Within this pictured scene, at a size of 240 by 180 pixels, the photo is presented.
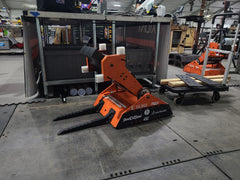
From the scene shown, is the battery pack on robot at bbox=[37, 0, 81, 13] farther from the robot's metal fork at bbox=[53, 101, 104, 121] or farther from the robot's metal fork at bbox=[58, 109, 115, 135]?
the robot's metal fork at bbox=[58, 109, 115, 135]

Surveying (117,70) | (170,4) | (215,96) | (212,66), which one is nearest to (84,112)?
(117,70)

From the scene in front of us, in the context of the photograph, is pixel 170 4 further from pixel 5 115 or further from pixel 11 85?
pixel 5 115

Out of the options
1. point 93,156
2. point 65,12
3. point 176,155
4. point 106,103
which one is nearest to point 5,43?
point 65,12

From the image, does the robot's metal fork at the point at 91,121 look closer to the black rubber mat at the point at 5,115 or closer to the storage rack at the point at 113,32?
the black rubber mat at the point at 5,115

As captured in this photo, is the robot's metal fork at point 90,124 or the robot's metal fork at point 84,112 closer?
the robot's metal fork at point 90,124

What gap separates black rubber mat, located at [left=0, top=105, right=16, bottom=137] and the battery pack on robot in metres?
1.82

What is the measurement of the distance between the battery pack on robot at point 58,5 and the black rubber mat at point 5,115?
5.97 feet

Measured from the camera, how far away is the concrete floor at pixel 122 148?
1.74 metres

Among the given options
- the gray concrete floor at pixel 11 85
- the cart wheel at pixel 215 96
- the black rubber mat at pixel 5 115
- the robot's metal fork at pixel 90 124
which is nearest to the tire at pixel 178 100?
the cart wheel at pixel 215 96

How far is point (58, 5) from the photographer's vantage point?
3.07 m

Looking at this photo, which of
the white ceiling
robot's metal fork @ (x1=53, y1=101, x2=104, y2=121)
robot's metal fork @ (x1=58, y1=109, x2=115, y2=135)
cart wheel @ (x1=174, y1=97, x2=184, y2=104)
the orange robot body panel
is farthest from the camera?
the white ceiling

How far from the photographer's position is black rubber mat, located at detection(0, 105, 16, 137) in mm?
2531

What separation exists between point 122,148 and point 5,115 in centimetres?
204

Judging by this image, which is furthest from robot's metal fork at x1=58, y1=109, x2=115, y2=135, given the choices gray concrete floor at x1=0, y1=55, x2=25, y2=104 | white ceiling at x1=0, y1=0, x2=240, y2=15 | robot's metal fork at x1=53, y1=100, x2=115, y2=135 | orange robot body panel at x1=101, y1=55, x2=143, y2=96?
white ceiling at x1=0, y1=0, x2=240, y2=15
